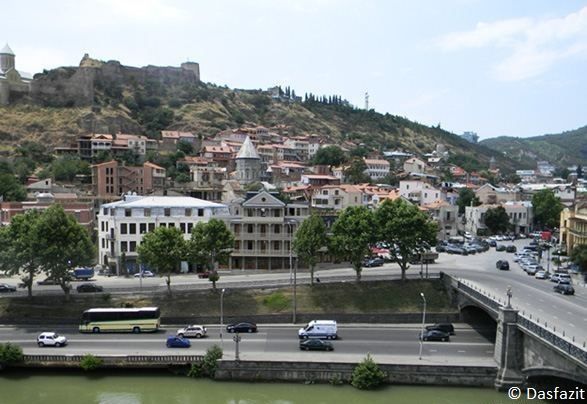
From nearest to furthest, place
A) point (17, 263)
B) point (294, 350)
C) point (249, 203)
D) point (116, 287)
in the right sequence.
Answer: point (294, 350), point (17, 263), point (116, 287), point (249, 203)

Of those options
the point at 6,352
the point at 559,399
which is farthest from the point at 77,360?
the point at 559,399

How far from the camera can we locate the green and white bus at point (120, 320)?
120ft

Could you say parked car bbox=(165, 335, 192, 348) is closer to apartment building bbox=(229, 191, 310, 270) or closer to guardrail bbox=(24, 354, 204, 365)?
guardrail bbox=(24, 354, 204, 365)

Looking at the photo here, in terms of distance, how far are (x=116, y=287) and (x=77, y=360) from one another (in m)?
13.2

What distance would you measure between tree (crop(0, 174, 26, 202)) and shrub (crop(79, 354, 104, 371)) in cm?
4725

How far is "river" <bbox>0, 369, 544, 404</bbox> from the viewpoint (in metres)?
27.5

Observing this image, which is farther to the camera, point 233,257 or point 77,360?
point 233,257

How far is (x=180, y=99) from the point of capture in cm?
15538

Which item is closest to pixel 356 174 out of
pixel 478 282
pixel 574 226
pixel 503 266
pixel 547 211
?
pixel 547 211

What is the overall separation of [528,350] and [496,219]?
172 feet

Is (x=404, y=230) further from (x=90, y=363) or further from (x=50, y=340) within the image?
(x=50, y=340)

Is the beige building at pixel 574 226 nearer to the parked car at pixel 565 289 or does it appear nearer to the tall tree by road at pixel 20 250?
the parked car at pixel 565 289

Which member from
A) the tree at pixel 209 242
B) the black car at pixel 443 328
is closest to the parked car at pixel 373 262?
the tree at pixel 209 242

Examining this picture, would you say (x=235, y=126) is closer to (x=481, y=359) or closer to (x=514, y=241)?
(x=514, y=241)
